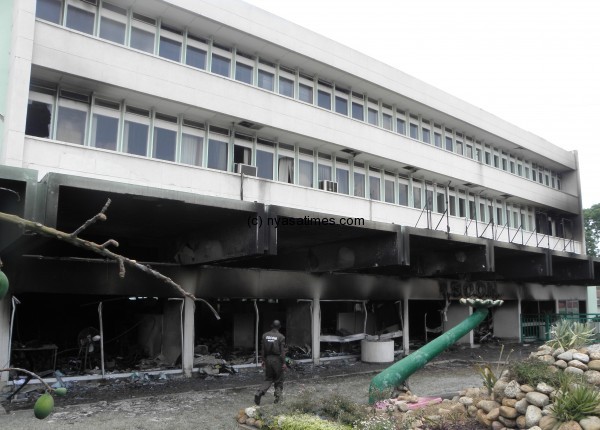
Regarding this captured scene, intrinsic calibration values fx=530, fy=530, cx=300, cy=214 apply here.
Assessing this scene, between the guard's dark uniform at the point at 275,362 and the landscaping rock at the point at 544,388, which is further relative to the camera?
the guard's dark uniform at the point at 275,362

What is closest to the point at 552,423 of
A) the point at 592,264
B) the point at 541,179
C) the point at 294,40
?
the point at 294,40

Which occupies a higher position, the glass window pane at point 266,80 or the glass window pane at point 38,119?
the glass window pane at point 266,80

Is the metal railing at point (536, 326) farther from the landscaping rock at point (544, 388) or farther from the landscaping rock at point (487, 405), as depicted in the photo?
the landscaping rock at point (544, 388)

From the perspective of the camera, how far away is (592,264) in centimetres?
2731

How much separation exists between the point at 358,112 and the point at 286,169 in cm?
537

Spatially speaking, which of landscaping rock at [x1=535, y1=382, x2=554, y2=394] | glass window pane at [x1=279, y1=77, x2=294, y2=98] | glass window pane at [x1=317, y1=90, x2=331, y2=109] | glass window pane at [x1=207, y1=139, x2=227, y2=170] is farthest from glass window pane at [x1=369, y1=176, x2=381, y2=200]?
landscaping rock at [x1=535, y1=382, x2=554, y2=394]

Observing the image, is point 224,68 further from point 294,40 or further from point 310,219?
point 310,219

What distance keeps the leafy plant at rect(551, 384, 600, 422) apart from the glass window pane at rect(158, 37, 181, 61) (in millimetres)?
15765

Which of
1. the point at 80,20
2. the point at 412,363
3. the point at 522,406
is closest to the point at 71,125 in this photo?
the point at 80,20

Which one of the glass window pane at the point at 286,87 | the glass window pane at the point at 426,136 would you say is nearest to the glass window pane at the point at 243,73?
the glass window pane at the point at 286,87

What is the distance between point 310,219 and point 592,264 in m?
20.0

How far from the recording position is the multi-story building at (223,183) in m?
13.9

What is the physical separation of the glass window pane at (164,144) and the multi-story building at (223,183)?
6 cm

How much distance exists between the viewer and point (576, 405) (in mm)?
7809
